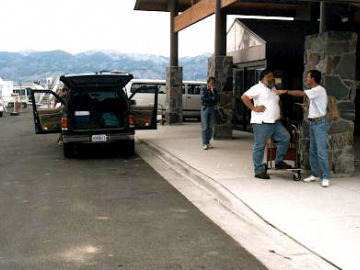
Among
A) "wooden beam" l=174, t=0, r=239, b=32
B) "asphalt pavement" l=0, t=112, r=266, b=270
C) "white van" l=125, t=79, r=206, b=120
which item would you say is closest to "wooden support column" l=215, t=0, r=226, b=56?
"wooden beam" l=174, t=0, r=239, b=32

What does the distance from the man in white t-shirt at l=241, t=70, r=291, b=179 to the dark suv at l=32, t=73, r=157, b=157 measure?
4.39 metres

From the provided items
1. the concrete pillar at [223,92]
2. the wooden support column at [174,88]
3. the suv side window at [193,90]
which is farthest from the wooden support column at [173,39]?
the concrete pillar at [223,92]

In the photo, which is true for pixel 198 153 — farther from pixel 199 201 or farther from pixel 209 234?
pixel 209 234

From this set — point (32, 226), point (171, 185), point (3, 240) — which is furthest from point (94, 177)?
point (3, 240)

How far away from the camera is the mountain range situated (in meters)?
64.8

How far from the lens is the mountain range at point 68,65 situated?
212 ft

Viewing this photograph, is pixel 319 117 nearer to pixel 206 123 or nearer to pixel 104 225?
pixel 104 225

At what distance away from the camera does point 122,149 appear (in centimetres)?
1298

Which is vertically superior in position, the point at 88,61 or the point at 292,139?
the point at 88,61

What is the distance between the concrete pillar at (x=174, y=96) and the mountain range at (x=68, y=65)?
3982 centimetres

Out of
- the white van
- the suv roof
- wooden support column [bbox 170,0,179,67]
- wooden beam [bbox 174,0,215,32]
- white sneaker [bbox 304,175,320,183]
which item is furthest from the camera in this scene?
the white van

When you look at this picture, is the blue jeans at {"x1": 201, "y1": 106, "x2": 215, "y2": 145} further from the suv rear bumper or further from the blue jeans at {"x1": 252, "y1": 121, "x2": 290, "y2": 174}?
the blue jeans at {"x1": 252, "y1": 121, "x2": 290, "y2": 174}

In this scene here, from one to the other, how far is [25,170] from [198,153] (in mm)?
3854

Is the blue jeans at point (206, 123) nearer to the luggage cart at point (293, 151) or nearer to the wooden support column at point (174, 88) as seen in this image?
the luggage cart at point (293, 151)
